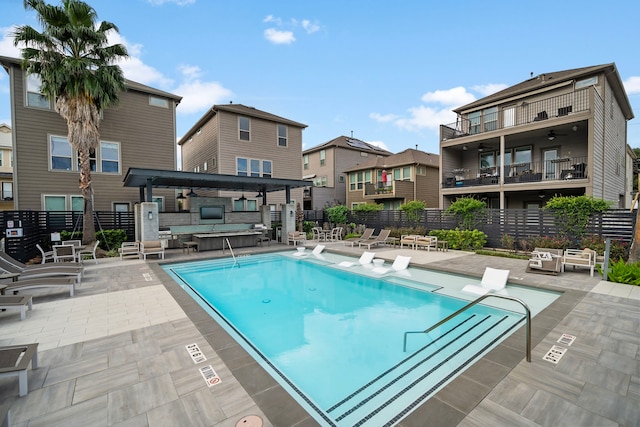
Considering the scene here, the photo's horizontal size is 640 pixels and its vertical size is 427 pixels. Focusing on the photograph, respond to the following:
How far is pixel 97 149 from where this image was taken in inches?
587

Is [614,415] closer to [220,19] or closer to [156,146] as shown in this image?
[220,19]

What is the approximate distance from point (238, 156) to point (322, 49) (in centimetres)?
802

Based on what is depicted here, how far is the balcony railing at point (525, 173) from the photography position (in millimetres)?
13109

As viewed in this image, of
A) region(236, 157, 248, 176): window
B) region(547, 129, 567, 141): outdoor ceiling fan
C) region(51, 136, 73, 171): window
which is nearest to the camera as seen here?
region(51, 136, 73, 171): window

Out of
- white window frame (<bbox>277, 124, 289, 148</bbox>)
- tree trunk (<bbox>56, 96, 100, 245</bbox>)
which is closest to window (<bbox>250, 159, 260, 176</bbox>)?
white window frame (<bbox>277, 124, 289, 148</bbox>)

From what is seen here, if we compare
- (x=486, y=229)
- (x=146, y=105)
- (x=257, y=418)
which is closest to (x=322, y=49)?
(x=146, y=105)

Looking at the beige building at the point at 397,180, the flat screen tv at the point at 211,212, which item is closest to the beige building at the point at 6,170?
the flat screen tv at the point at 211,212

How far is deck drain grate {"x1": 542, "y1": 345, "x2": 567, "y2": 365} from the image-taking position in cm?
348

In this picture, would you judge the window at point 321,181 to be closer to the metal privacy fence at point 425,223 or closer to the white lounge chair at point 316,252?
the metal privacy fence at point 425,223

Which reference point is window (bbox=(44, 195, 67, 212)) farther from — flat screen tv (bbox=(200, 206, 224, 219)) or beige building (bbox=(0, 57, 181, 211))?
flat screen tv (bbox=(200, 206, 224, 219))

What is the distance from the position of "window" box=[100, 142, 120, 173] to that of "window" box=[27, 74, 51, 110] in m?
2.77

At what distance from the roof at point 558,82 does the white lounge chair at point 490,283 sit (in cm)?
1262

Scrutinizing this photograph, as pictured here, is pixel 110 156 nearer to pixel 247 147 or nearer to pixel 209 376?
pixel 247 147

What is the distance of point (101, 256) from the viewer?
39.0 feet
